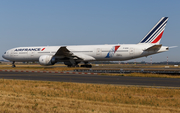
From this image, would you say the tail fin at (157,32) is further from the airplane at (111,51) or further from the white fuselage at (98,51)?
the white fuselage at (98,51)

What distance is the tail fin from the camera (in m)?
39.1

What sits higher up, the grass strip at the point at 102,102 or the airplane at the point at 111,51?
the airplane at the point at 111,51

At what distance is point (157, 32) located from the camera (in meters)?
39.3

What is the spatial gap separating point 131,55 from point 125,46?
2.09 m

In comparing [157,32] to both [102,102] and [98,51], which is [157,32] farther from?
[102,102]

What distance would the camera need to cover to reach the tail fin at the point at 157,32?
1540 inches

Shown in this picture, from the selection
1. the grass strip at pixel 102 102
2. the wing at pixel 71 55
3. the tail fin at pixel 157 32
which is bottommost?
the grass strip at pixel 102 102

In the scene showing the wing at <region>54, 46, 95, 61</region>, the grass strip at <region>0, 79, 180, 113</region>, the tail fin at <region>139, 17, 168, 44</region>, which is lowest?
the grass strip at <region>0, 79, 180, 113</region>

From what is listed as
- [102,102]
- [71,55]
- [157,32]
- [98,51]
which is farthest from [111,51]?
[102,102]

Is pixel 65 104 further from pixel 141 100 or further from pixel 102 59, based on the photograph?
pixel 102 59

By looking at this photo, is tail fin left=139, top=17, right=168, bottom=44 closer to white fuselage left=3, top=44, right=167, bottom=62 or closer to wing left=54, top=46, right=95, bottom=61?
white fuselage left=3, top=44, right=167, bottom=62

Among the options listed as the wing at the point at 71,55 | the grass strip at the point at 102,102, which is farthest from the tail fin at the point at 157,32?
the grass strip at the point at 102,102

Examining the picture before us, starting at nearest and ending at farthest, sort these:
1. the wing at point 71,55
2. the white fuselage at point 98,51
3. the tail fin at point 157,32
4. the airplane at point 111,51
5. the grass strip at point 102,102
Answer: 1. the grass strip at point 102,102
2. the airplane at point 111,51
3. the white fuselage at point 98,51
4. the tail fin at point 157,32
5. the wing at point 71,55

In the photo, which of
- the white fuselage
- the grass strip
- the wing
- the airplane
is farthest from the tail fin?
the grass strip
